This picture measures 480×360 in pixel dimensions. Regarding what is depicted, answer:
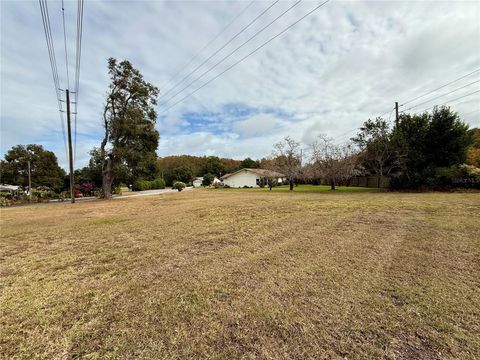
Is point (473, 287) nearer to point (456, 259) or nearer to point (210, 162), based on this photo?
point (456, 259)

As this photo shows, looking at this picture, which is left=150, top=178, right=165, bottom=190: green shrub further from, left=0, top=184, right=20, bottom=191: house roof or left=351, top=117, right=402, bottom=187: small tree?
left=351, top=117, right=402, bottom=187: small tree

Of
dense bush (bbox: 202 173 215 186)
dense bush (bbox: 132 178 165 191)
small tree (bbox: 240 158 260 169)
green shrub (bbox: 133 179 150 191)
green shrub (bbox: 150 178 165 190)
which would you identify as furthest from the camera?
small tree (bbox: 240 158 260 169)

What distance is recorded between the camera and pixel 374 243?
474cm

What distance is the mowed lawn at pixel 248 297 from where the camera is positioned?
2012 millimetres

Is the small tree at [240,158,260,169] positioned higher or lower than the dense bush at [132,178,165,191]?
higher

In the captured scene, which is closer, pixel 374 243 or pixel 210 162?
pixel 374 243

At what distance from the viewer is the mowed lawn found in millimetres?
2012

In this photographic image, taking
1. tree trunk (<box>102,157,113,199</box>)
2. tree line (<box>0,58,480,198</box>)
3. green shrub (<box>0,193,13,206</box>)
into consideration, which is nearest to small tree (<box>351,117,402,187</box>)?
tree line (<box>0,58,480,198</box>)

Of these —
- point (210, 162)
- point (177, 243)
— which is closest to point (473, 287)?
point (177, 243)

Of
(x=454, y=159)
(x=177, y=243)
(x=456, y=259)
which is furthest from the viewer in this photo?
(x=454, y=159)

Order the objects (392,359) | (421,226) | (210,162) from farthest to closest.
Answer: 1. (210,162)
2. (421,226)
3. (392,359)

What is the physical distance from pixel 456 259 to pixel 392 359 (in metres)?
3.02

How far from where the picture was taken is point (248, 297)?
2.80 m

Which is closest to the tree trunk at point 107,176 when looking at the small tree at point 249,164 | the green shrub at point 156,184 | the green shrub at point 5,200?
the green shrub at point 5,200
